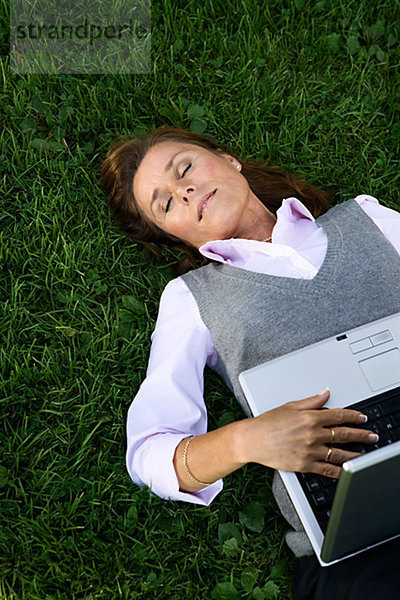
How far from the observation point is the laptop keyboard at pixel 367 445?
2.12m

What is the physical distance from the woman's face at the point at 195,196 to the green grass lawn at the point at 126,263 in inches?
18.8

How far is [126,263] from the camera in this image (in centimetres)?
327

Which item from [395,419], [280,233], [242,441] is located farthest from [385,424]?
[280,233]

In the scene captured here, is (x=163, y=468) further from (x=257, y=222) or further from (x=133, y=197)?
(x=133, y=197)

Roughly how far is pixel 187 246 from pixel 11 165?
3.53 feet

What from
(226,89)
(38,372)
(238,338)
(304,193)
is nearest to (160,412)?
(238,338)

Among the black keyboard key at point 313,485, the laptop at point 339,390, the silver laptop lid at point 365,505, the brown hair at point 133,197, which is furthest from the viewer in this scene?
the brown hair at point 133,197

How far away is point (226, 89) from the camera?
3527 millimetres

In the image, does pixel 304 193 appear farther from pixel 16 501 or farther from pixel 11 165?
pixel 16 501

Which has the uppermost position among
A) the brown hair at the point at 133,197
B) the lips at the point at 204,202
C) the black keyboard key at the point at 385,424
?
the lips at the point at 204,202

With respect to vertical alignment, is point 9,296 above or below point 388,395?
below

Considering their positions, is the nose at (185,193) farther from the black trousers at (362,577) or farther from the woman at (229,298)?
the black trousers at (362,577)

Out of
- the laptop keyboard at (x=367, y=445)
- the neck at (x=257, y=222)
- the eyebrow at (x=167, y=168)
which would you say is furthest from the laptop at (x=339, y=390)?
the eyebrow at (x=167, y=168)

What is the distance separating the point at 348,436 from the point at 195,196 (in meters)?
1.20
